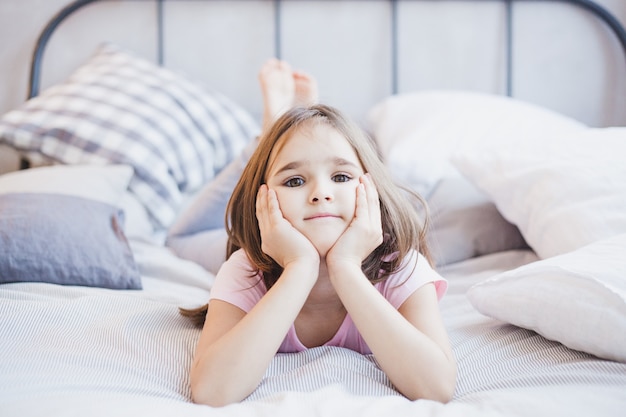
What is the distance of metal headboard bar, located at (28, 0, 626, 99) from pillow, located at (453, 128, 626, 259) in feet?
2.47

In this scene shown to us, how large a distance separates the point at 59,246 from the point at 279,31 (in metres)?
1.14

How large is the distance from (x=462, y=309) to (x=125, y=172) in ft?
2.88

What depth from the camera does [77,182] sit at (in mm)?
1482

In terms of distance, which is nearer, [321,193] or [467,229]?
[321,193]

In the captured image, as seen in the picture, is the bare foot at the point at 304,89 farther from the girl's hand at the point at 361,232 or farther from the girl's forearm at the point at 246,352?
the girl's forearm at the point at 246,352

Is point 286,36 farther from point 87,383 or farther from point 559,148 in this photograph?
point 87,383

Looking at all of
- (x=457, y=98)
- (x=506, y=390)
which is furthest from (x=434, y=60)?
(x=506, y=390)

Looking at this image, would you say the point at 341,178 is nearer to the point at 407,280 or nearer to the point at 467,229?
the point at 407,280

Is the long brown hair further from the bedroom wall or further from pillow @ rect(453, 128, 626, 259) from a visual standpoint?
the bedroom wall

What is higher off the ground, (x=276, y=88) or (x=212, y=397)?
(x=276, y=88)

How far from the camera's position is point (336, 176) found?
974 mm

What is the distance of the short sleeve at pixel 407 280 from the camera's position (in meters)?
0.97

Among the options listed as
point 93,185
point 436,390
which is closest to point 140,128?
point 93,185

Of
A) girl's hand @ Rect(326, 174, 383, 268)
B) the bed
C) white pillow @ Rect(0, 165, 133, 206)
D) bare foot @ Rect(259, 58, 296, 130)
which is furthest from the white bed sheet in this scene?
bare foot @ Rect(259, 58, 296, 130)
